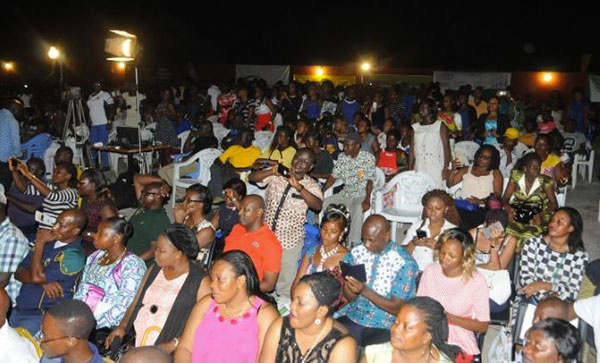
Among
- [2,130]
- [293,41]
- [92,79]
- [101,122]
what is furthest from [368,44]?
[2,130]

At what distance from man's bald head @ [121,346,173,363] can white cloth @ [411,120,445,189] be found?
5.42m

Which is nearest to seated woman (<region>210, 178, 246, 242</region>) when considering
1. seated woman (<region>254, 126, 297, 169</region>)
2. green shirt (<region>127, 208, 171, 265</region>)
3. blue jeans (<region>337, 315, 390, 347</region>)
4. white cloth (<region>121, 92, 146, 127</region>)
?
green shirt (<region>127, 208, 171, 265</region>)

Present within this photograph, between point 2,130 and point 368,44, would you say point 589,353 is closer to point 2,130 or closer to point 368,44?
point 2,130

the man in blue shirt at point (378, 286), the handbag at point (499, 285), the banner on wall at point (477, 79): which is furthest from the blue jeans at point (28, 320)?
the banner on wall at point (477, 79)

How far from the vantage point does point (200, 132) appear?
9625mm

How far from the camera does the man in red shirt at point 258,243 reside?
4.71 m

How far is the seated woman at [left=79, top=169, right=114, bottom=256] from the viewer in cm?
559

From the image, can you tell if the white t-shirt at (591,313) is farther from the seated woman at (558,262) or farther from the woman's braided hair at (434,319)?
the woman's braided hair at (434,319)

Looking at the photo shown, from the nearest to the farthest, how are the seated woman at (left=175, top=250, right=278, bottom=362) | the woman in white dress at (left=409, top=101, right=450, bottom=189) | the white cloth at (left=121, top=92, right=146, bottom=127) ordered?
the seated woman at (left=175, top=250, right=278, bottom=362), the woman in white dress at (left=409, top=101, right=450, bottom=189), the white cloth at (left=121, top=92, right=146, bottom=127)

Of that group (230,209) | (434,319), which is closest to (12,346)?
(434,319)

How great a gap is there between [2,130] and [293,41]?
17966 millimetres

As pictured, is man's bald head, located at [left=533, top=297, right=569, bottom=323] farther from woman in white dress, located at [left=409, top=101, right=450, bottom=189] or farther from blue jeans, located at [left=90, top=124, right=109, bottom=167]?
blue jeans, located at [left=90, top=124, right=109, bottom=167]

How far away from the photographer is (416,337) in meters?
3.12

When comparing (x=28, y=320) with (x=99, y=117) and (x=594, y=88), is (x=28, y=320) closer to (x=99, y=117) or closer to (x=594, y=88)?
(x=99, y=117)
